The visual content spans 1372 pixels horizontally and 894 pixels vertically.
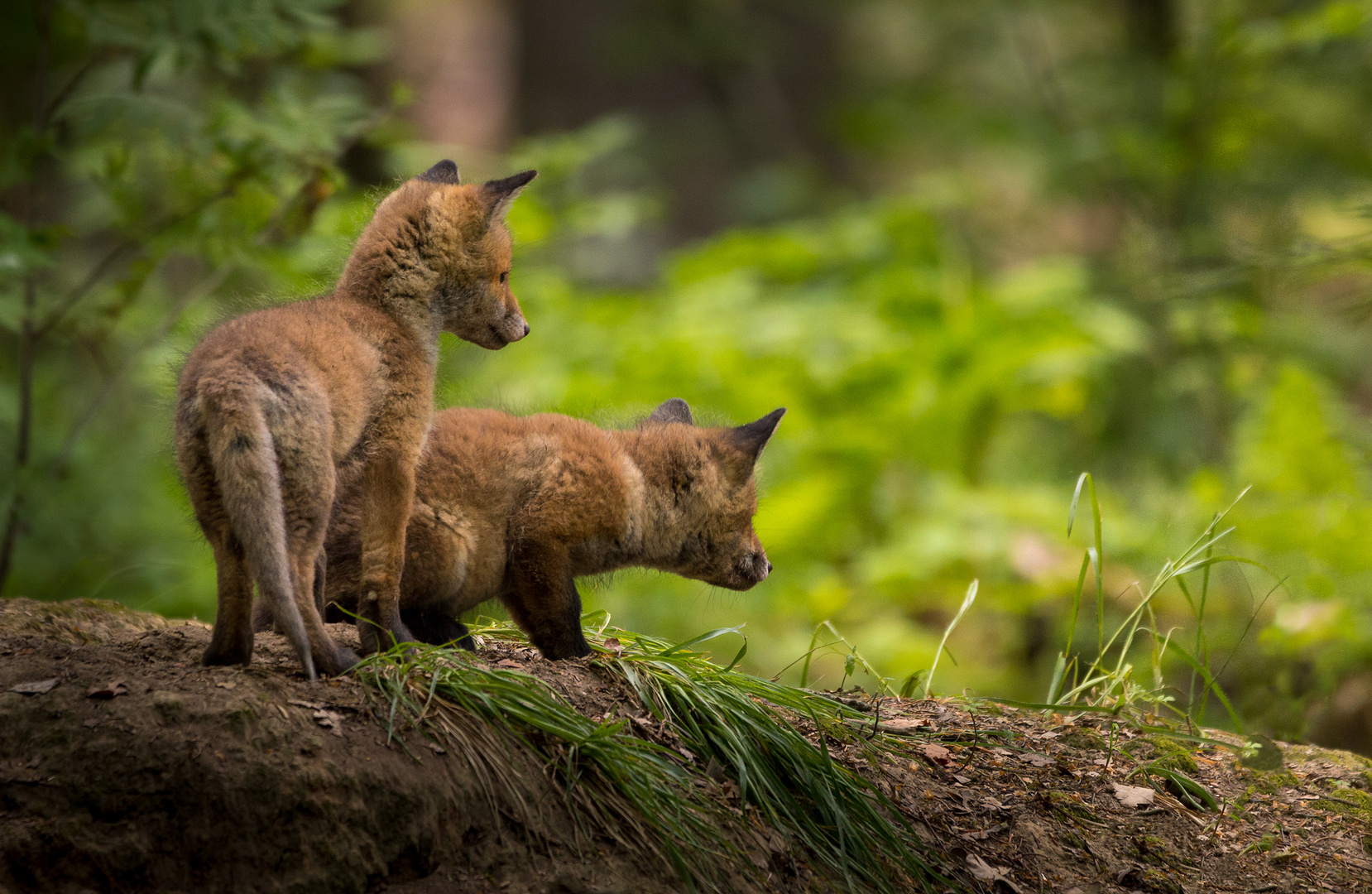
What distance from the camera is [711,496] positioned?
436cm

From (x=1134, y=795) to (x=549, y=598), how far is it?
7.24 feet

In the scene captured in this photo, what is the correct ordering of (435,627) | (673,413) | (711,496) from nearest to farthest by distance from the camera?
1. (435,627)
2. (711,496)
3. (673,413)

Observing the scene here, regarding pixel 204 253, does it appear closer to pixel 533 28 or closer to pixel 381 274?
pixel 381 274

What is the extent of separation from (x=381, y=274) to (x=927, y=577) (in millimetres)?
5378

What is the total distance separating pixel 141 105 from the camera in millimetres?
4750

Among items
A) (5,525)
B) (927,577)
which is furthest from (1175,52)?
(5,525)

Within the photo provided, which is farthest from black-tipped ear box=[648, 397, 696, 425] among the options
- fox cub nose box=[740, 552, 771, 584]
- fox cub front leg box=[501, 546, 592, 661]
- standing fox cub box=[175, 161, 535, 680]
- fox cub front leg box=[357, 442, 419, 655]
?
fox cub front leg box=[357, 442, 419, 655]

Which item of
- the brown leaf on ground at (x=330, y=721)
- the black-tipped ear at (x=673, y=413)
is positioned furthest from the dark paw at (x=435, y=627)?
the black-tipped ear at (x=673, y=413)

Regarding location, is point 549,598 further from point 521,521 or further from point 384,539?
point 384,539

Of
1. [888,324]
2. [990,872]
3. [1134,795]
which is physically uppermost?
[888,324]

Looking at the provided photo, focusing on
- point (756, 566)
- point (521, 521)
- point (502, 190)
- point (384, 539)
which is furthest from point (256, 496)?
point (756, 566)

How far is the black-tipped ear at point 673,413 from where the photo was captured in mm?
4816

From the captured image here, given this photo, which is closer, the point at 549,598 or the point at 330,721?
the point at 330,721

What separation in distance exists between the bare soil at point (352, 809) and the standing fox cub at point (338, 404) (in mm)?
298
